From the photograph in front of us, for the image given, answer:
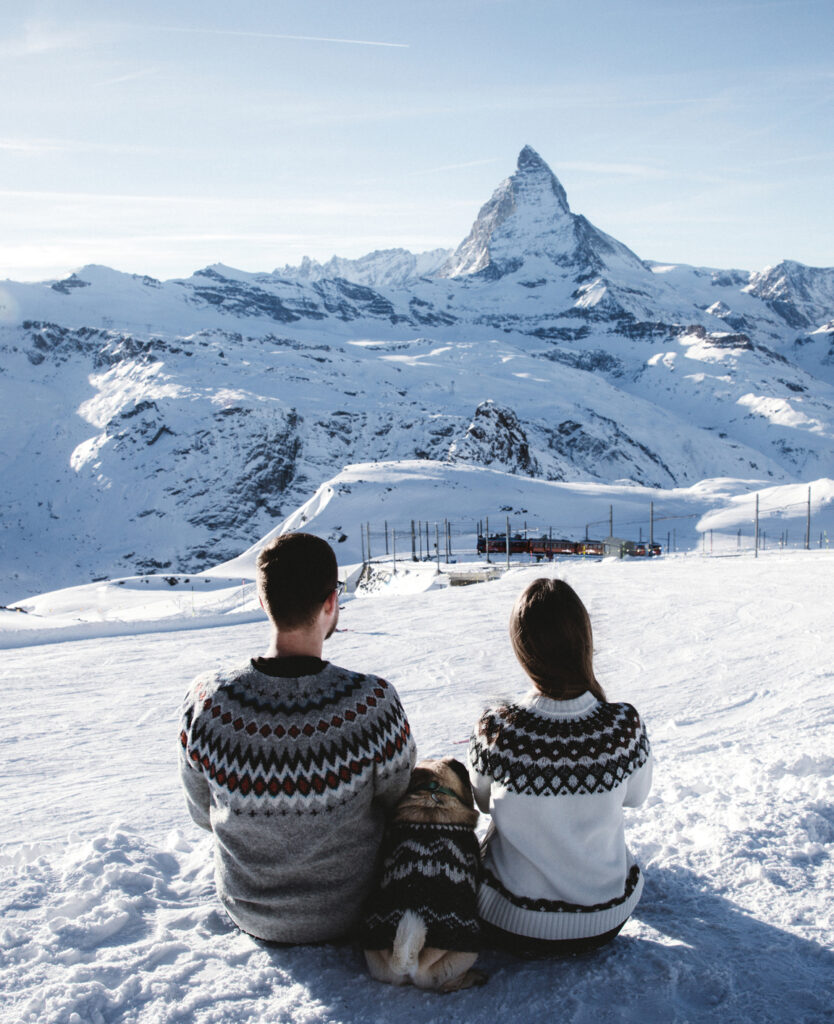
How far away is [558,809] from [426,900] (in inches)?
22.9

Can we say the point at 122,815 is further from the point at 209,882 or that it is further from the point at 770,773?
the point at 770,773

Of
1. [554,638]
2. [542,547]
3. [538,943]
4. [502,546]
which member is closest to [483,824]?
[538,943]

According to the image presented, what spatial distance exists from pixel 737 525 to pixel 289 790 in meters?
60.8

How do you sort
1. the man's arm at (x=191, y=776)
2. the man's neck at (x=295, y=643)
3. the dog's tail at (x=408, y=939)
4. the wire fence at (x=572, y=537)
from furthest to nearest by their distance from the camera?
1. the wire fence at (x=572, y=537)
2. the man's arm at (x=191, y=776)
3. the man's neck at (x=295, y=643)
4. the dog's tail at (x=408, y=939)

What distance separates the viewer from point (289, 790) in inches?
115

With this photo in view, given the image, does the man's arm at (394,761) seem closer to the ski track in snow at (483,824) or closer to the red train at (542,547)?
the ski track in snow at (483,824)

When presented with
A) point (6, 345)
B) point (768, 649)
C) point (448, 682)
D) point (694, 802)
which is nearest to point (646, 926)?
point (694, 802)

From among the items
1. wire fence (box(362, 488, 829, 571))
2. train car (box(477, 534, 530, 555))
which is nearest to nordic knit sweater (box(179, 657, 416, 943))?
wire fence (box(362, 488, 829, 571))

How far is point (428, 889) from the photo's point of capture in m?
2.92

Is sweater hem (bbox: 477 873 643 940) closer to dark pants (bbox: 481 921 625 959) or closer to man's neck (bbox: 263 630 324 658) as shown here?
dark pants (bbox: 481 921 625 959)

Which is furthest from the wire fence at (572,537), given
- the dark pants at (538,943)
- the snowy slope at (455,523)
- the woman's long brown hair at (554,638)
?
the woman's long brown hair at (554,638)

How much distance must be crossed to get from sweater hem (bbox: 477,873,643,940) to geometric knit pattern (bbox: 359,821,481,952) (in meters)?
0.14

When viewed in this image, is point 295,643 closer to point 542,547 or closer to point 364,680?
point 364,680

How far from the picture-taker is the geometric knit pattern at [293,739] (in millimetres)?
2912
